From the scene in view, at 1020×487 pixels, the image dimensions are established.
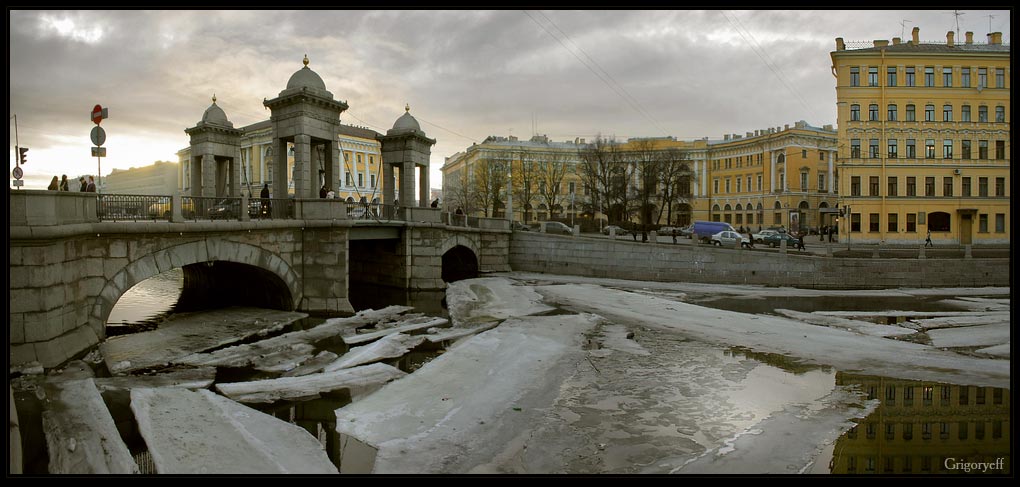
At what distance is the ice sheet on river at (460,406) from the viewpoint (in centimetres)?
863

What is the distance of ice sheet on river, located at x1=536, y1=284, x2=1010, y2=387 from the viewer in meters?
13.5

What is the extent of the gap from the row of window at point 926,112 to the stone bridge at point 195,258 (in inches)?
1307

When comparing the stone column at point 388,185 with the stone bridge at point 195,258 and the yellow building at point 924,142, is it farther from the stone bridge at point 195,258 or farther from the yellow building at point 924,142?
the yellow building at point 924,142

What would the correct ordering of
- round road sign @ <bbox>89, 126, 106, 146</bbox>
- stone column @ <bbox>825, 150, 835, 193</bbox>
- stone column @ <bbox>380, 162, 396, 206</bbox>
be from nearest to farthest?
round road sign @ <bbox>89, 126, 106, 146</bbox> < stone column @ <bbox>380, 162, 396, 206</bbox> < stone column @ <bbox>825, 150, 835, 193</bbox>

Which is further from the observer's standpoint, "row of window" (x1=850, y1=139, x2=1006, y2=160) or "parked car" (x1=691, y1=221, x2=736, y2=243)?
"parked car" (x1=691, y1=221, x2=736, y2=243)

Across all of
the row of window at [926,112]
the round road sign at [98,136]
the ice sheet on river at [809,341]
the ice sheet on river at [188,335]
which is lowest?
the ice sheet on river at [809,341]

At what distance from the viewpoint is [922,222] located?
151ft

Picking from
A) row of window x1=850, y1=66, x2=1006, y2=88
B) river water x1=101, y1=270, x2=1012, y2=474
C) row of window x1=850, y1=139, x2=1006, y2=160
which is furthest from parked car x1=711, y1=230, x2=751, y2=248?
river water x1=101, y1=270, x2=1012, y2=474

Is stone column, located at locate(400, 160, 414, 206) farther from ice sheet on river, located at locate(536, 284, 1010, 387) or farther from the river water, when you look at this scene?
the river water

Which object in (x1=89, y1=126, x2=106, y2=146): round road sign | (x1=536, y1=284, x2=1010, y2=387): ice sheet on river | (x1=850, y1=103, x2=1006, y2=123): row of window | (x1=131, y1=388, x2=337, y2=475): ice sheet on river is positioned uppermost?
(x1=850, y1=103, x2=1006, y2=123): row of window

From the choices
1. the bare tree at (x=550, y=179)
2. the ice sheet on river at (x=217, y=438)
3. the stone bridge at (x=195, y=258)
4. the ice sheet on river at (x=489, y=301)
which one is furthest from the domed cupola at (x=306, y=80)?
the bare tree at (x=550, y=179)

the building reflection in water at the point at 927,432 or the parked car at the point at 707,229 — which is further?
the parked car at the point at 707,229

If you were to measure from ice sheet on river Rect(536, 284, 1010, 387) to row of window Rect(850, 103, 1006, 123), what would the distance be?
32.4 m
